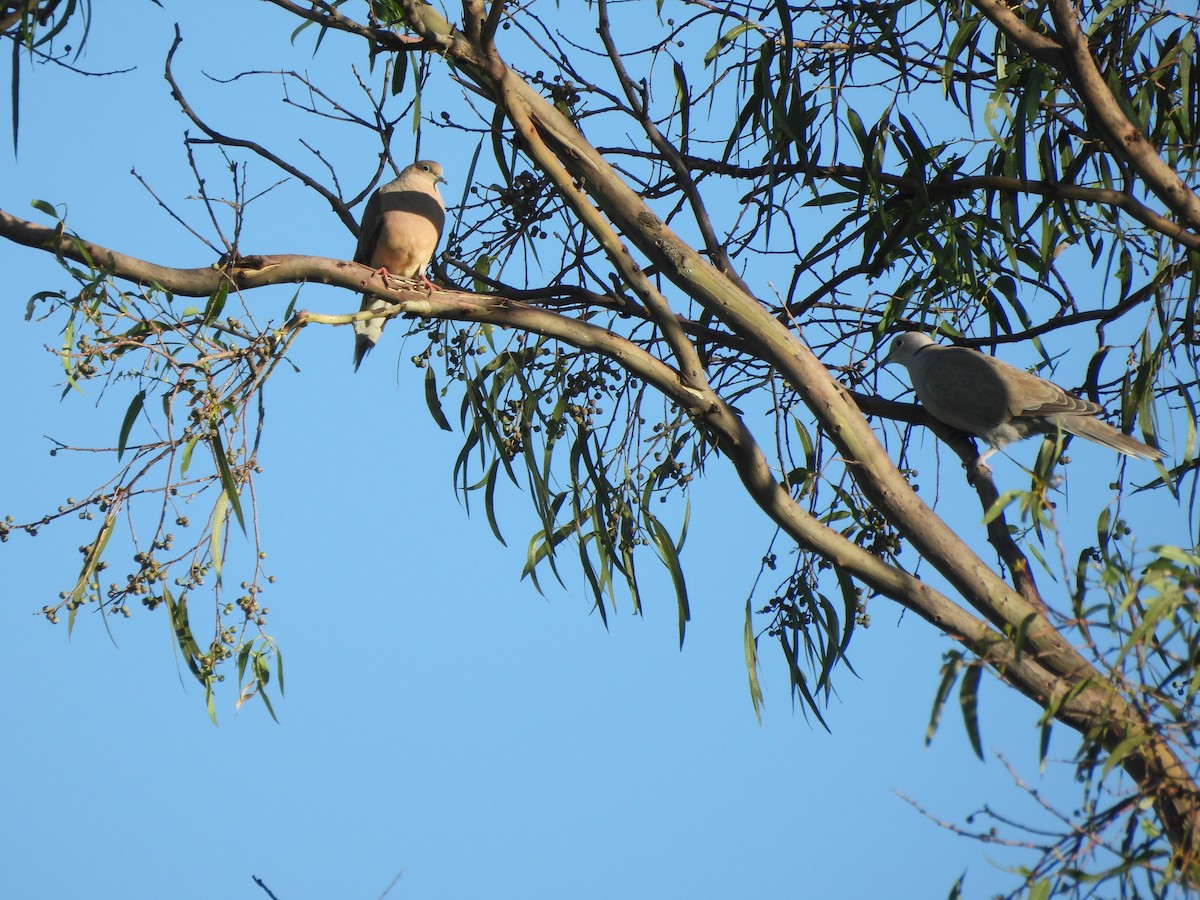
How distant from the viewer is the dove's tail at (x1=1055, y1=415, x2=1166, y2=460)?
12.0 ft

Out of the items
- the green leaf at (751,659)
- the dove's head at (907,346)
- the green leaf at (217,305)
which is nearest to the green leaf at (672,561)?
the green leaf at (751,659)

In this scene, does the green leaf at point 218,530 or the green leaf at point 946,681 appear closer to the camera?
the green leaf at point 946,681

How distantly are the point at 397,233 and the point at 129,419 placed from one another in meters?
1.70

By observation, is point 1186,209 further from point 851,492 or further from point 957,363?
point 957,363

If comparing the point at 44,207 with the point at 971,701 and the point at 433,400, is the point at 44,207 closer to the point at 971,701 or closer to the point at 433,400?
the point at 433,400

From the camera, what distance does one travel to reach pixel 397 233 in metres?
3.87

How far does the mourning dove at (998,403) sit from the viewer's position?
372cm

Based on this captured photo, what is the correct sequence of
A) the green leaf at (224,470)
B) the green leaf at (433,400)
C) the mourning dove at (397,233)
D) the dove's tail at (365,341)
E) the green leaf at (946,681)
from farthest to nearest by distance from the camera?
the dove's tail at (365,341)
the mourning dove at (397,233)
the green leaf at (433,400)
the green leaf at (224,470)
the green leaf at (946,681)

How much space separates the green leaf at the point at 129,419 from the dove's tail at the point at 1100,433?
2.61 metres

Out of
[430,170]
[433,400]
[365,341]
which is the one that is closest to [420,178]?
[430,170]

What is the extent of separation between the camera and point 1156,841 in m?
1.88

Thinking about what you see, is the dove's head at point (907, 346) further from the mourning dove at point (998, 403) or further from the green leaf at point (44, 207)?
the green leaf at point (44, 207)

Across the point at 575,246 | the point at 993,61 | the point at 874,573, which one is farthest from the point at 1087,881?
the point at 993,61

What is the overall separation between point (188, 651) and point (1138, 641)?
1866 mm
